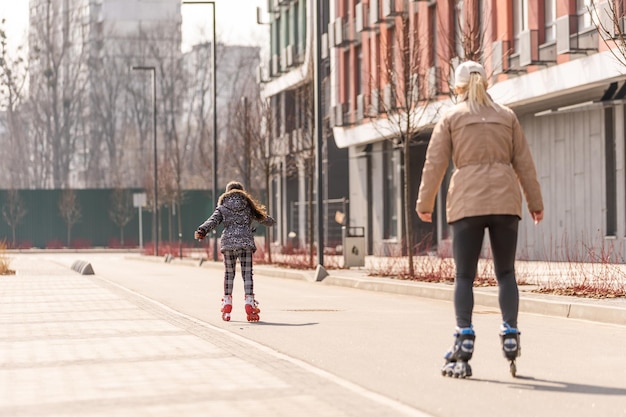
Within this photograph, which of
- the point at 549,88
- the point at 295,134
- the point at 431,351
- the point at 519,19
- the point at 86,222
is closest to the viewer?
the point at 431,351

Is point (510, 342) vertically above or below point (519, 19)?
below

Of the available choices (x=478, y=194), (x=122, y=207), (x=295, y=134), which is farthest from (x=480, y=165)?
(x=122, y=207)

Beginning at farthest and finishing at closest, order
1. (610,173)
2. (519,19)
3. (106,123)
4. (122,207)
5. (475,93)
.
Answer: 1. (106,123)
2. (122,207)
3. (519,19)
4. (610,173)
5. (475,93)

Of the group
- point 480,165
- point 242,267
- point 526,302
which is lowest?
point 526,302

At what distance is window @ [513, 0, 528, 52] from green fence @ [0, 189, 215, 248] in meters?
40.7

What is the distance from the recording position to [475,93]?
9242 millimetres

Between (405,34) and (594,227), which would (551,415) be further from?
(594,227)

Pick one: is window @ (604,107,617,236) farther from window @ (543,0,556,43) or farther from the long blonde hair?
the long blonde hair

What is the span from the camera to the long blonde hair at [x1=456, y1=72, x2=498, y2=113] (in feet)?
30.2

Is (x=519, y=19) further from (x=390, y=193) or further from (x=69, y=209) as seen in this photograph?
(x=69, y=209)

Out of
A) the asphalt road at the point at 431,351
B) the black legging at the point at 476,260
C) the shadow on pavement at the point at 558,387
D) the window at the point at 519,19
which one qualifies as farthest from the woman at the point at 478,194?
the window at the point at 519,19

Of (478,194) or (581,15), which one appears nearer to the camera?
(478,194)

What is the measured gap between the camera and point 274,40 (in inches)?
2441

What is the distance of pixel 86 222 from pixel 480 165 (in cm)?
6634
